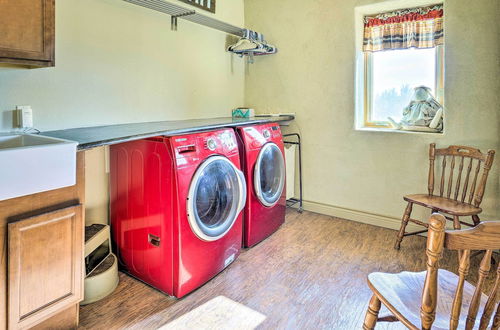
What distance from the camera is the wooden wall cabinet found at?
4.41ft

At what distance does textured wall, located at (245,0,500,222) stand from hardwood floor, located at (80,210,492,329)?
51cm

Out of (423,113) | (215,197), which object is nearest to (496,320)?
(215,197)

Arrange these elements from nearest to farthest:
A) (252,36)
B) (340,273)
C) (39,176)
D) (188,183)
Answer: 1. (39,176)
2. (188,183)
3. (340,273)
4. (252,36)

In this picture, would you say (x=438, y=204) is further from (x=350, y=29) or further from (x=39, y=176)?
(x=39, y=176)

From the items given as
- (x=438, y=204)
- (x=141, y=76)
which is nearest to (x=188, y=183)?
(x=141, y=76)

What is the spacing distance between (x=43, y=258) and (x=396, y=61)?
3177 mm

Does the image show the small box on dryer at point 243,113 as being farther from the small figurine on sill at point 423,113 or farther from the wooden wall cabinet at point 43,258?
the wooden wall cabinet at point 43,258

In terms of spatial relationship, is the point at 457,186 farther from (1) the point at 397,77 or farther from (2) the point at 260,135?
(2) the point at 260,135

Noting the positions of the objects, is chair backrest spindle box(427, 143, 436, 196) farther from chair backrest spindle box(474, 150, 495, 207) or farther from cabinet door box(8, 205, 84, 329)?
cabinet door box(8, 205, 84, 329)

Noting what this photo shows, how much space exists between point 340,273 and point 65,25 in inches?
96.8

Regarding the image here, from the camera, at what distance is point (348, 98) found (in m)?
3.17

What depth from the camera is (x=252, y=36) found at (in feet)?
10.7

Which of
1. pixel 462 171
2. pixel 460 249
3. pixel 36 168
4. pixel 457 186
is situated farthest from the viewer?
pixel 462 171

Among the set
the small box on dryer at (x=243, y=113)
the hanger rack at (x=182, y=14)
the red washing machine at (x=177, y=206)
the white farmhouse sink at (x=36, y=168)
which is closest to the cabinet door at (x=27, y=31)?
the white farmhouse sink at (x=36, y=168)
